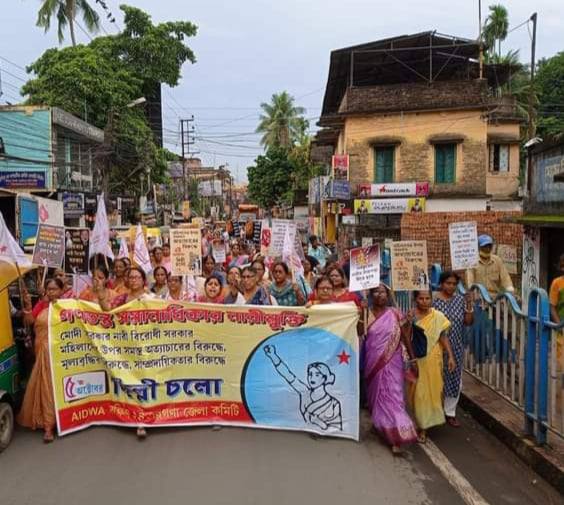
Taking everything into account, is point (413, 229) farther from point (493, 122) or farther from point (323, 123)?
point (493, 122)

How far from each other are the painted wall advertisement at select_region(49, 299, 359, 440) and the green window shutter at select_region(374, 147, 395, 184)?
20.0m

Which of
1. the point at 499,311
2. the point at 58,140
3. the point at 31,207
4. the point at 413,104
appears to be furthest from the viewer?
the point at 58,140

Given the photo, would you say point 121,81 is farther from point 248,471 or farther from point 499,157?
point 248,471

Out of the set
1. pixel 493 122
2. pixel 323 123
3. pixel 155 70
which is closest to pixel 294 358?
pixel 323 123

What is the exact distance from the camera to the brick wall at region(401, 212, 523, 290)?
13758 mm

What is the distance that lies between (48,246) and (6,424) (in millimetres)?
2180

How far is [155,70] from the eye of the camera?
106 ft

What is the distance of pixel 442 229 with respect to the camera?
48.4ft

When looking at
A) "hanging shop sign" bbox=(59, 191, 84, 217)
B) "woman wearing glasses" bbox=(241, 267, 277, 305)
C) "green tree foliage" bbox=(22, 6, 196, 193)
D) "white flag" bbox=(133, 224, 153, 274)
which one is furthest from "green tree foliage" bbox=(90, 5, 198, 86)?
"woman wearing glasses" bbox=(241, 267, 277, 305)

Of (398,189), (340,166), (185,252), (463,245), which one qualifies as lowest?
(185,252)

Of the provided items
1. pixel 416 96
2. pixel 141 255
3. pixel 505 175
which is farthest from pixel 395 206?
pixel 141 255

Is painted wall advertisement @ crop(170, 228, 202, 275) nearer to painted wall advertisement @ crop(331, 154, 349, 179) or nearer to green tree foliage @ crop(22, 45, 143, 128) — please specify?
painted wall advertisement @ crop(331, 154, 349, 179)

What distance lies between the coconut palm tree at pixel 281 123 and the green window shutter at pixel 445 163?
3262cm

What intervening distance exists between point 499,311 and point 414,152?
19265mm
